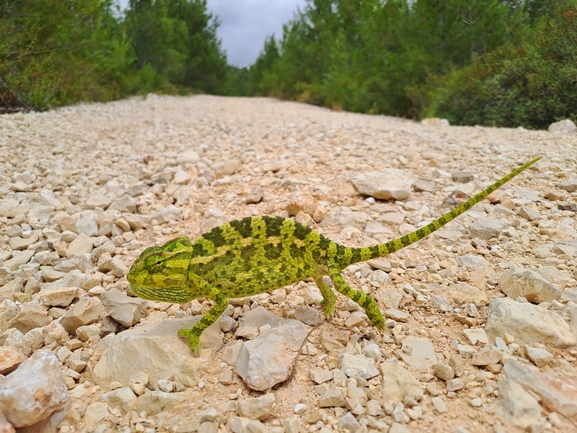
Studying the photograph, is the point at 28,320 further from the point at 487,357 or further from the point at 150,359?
the point at 487,357

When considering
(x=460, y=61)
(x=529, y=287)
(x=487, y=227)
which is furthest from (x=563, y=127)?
(x=460, y=61)

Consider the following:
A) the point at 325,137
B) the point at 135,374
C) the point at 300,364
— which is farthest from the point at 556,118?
the point at 135,374

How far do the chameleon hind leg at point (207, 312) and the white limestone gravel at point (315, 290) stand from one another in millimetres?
65

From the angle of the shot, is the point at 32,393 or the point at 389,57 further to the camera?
the point at 389,57

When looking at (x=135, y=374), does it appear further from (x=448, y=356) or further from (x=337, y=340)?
(x=448, y=356)

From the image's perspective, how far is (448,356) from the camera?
2072mm

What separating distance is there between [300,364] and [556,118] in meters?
7.41

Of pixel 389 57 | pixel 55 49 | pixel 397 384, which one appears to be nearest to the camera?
pixel 397 384

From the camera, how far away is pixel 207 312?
2.21 metres

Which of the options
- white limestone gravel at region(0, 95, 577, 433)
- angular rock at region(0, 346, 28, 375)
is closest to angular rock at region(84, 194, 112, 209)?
white limestone gravel at region(0, 95, 577, 433)

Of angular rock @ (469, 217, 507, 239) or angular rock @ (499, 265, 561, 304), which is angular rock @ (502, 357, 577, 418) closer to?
angular rock @ (499, 265, 561, 304)

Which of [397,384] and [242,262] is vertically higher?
[242,262]

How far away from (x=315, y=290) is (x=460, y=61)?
11189mm

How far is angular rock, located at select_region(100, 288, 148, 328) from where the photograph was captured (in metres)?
2.57
